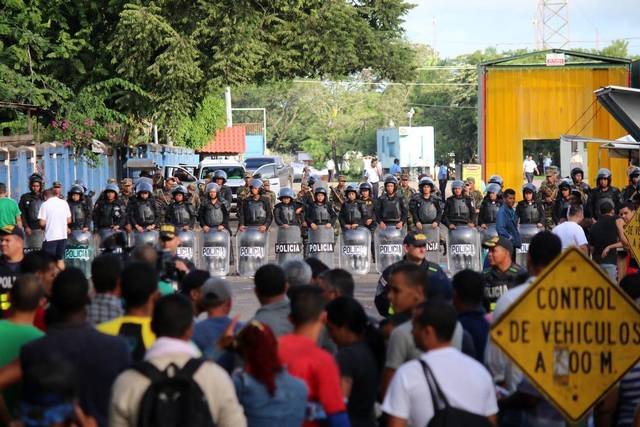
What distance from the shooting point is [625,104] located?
727 inches

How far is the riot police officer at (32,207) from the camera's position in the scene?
2417cm

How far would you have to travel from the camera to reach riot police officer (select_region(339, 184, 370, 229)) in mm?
24797

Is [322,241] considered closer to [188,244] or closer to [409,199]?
[188,244]

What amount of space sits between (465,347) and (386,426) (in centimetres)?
144

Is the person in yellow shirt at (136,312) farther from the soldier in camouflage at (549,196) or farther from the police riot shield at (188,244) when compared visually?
the soldier in camouflage at (549,196)

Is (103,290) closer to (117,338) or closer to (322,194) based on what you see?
(117,338)

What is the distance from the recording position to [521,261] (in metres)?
23.2

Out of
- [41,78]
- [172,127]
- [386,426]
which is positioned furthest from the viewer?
[172,127]

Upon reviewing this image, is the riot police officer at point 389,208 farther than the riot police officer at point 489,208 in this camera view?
Yes

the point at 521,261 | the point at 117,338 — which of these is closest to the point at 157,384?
the point at 117,338

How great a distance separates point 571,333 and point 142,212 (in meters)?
17.7

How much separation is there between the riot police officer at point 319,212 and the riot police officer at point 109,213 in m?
3.20

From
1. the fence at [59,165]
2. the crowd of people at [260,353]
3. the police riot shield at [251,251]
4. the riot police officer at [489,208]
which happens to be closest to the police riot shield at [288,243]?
the police riot shield at [251,251]

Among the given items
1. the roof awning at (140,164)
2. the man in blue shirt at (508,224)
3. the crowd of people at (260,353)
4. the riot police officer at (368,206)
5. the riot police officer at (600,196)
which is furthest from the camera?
the roof awning at (140,164)
